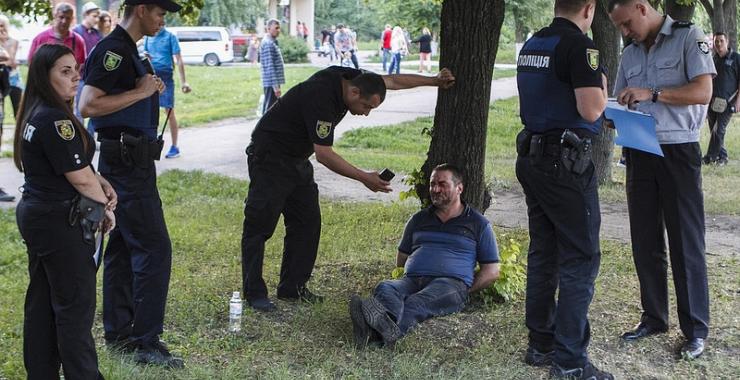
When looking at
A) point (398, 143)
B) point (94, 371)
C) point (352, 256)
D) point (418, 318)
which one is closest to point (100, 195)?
point (94, 371)

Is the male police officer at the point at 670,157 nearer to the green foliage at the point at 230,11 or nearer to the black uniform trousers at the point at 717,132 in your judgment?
Result: the black uniform trousers at the point at 717,132

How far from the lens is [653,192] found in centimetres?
518

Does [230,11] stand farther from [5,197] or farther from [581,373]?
[581,373]

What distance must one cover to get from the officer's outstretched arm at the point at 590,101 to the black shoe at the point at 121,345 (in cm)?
258

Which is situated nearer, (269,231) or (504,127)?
(269,231)

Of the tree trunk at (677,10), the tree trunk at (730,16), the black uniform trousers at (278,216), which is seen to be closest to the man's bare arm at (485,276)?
the black uniform trousers at (278,216)

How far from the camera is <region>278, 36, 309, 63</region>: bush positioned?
36.1 metres

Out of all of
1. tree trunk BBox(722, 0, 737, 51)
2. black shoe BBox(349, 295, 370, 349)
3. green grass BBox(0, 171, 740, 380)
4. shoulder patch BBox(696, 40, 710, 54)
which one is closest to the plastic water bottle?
green grass BBox(0, 171, 740, 380)

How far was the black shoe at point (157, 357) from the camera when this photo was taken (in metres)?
4.66

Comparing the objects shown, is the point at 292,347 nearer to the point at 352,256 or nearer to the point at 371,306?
the point at 371,306

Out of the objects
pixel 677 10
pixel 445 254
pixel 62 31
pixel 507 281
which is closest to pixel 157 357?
pixel 445 254

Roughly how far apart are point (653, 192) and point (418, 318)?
1519 mm

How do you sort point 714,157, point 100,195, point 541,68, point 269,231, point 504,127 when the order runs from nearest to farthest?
1. point 100,195
2. point 541,68
3. point 269,231
4. point 714,157
5. point 504,127

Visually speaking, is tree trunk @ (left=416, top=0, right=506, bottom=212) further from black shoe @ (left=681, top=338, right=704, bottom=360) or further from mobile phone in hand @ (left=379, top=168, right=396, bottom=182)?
black shoe @ (left=681, top=338, right=704, bottom=360)
